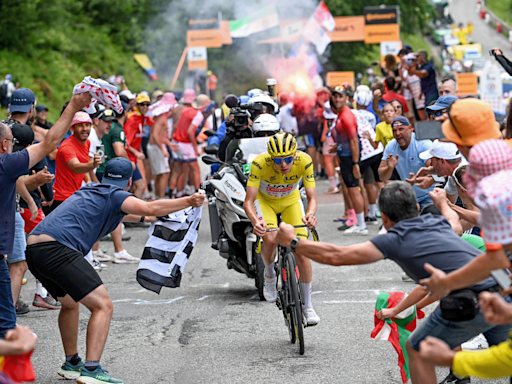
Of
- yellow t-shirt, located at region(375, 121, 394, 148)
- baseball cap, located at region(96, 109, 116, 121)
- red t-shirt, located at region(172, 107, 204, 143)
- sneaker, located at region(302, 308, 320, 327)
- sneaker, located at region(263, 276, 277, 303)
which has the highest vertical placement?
baseball cap, located at region(96, 109, 116, 121)

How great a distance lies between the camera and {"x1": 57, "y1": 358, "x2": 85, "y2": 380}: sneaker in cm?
538

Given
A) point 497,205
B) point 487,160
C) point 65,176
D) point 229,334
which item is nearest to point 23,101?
point 65,176

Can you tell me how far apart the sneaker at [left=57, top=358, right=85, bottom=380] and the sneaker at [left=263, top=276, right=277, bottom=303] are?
7.13 ft

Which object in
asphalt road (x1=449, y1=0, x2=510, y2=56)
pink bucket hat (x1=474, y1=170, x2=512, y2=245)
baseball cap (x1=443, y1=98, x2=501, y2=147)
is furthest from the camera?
asphalt road (x1=449, y1=0, x2=510, y2=56)

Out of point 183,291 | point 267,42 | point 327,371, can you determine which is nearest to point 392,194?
point 327,371

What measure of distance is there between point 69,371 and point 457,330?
302 centimetres

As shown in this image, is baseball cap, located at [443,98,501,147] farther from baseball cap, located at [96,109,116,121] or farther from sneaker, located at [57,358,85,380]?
baseball cap, located at [96,109,116,121]

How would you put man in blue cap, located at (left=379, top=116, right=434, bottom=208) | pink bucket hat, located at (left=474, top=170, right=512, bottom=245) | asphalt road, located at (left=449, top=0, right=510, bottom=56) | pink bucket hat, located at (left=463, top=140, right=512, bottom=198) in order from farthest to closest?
1. asphalt road, located at (left=449, top=0, right=510, bottom=56)
2. man in blue cap, located at (left=379, top=116, right=434, bottom=208)
3. pink bucket hat, located at (left=463, top=140, right=512, bottom=198)
4. pink bucket hat, located at (left=474, top=170, right=512, bottom=245)

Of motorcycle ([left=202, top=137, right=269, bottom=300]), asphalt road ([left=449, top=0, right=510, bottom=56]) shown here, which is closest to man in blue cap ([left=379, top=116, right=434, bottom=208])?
motorcycle ([left=202, top=137, right=269, bottom=300])

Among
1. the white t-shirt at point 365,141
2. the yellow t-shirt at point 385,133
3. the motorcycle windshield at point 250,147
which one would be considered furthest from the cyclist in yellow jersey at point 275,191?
the white t-shirt at point 365,141

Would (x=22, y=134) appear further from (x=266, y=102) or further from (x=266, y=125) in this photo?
(x=266, y=102)

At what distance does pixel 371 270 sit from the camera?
29.3 feet

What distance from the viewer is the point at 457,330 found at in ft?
12.2

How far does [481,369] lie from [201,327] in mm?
3840
